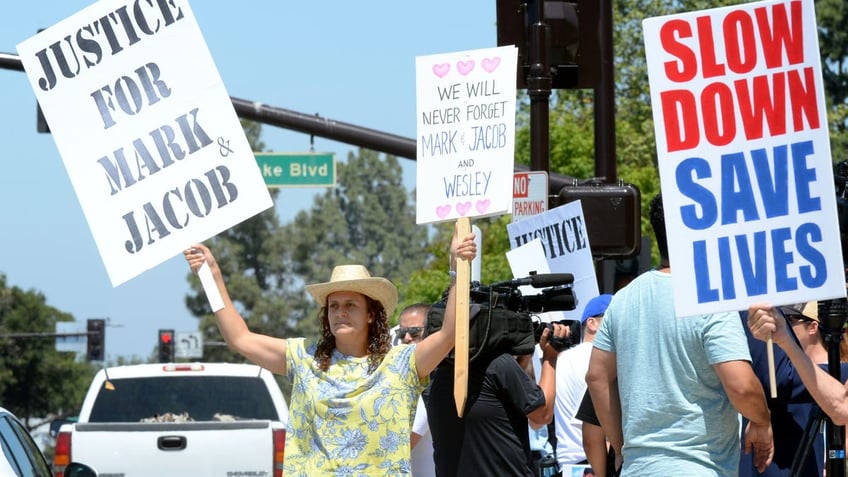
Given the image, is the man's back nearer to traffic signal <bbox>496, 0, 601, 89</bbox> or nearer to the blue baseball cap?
the blue baseball cap

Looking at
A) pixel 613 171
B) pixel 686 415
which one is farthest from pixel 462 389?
pixel 613 171

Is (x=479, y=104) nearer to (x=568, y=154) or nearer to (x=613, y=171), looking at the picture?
(x=613, y=171)

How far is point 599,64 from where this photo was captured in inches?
531

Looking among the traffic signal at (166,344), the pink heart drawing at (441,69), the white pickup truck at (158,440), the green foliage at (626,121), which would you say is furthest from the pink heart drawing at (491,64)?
the traffic signal at (166,344)

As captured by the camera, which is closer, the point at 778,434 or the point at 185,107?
the point at 778,434

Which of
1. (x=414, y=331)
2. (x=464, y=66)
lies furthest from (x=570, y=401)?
(x=464, y=66)

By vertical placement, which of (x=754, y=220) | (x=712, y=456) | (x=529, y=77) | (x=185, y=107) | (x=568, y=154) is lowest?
(x=712, y=456)

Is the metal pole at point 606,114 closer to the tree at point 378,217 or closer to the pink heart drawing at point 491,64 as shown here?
the pink heart drawing at point 491,64

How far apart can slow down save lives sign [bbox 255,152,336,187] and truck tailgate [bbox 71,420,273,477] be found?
1224 cm

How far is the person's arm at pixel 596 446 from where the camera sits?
7.46m

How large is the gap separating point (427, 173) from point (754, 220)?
7.08 feet

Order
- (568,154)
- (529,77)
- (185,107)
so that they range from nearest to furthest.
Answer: (185,107)
(529,77)
(568,154)

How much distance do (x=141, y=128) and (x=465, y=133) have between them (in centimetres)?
138

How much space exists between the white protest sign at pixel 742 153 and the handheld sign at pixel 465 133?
1530 millimetres
